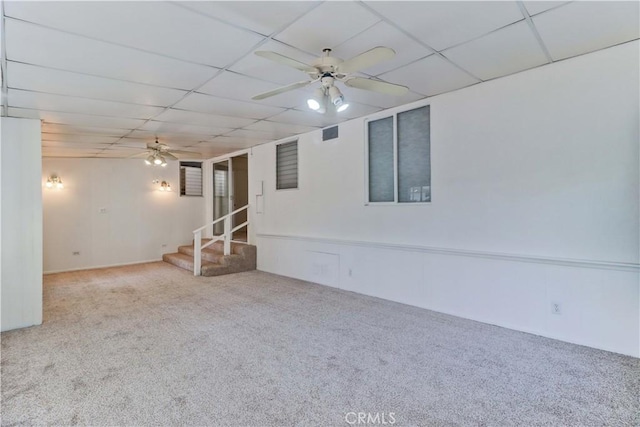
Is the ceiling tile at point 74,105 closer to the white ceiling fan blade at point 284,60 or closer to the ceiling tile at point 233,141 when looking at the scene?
the ceiling tile at point 233,141

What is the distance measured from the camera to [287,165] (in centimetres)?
647

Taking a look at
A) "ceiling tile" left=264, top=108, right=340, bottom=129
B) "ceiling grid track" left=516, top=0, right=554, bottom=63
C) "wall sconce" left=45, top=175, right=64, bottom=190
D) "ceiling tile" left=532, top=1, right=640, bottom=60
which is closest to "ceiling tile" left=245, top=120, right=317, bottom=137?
"ceiling tile" left=264, top=108, right=340, bottom=129

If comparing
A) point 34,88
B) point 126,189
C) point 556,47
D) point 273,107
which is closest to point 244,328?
point 273,107

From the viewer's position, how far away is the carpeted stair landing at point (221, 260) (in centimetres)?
650

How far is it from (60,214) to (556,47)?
9.07 m

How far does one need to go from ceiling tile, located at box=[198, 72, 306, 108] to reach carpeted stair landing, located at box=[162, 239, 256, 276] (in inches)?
147

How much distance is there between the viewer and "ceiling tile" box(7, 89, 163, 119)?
3.51 m

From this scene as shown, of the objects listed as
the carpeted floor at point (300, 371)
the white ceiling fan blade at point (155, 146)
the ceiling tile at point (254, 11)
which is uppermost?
the ceiling tile at point (254, 11)

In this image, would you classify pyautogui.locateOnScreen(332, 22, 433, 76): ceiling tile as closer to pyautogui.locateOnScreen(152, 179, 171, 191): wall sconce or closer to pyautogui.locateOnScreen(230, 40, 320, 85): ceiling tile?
pyautogui.locateOnScreen(230, 40, 320, 85): ceiling tile

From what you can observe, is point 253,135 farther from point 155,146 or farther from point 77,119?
point 77,119

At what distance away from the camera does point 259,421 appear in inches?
81.7

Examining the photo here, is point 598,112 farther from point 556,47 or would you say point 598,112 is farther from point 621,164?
point 556,47

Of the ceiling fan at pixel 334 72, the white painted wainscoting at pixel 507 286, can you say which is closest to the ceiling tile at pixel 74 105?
the ceiling fan at pixel 334 72

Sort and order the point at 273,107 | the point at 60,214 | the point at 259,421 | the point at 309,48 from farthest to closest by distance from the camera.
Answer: the point at 60,214 < the point at 273,107 < the point at 309,48 < the point at 259,421
